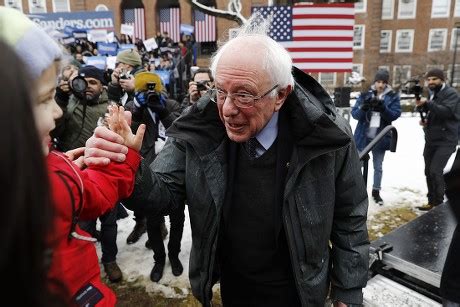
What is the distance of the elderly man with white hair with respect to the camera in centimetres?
172

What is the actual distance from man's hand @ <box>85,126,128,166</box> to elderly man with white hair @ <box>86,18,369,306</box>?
42 cm

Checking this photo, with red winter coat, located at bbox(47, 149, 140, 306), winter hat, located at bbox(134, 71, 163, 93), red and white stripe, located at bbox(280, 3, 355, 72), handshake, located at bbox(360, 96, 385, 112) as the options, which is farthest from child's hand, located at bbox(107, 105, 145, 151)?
handshake, located at bbox(360, 96, 385, 112)

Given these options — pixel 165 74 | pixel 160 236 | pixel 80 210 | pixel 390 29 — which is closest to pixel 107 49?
pixel 165 74

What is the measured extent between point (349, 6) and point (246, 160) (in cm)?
492

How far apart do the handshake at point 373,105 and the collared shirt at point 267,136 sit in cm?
434

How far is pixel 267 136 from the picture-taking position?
187 centimetres

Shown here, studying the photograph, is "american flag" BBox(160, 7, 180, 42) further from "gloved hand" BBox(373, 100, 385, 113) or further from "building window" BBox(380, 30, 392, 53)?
"gloved hand" BBox(373, 100, 385, 113)

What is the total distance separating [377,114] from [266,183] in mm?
4590

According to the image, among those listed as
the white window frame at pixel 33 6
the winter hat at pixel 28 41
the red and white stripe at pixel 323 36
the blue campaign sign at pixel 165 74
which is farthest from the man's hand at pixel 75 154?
the white window frame at pixel 33 6

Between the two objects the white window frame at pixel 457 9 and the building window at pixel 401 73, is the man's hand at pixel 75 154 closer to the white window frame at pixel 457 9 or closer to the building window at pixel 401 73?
the building window at pixel 401 73

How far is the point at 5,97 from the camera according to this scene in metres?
0.49

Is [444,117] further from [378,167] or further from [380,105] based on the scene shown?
[378,167]

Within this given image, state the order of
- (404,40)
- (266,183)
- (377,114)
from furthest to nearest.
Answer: (404,40) < (377,114) < (266,183)

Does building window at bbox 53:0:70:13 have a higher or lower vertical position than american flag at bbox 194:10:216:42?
higher
